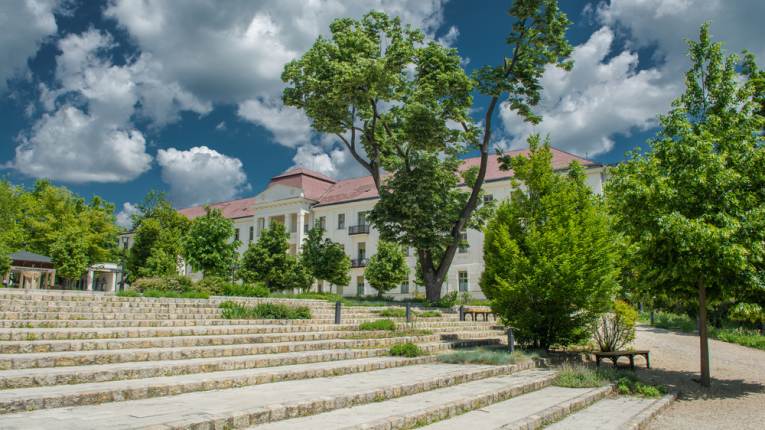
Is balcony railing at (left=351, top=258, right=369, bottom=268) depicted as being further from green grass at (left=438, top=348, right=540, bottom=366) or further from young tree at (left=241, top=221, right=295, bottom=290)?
green grass at (left=438, top=348, right=540, bottom=366)

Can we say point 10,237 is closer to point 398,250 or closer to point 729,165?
point 398,250

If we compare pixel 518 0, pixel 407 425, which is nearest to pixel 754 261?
pixel 407 425

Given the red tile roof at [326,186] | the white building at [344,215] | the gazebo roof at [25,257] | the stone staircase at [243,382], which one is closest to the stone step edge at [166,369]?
the stone staircase at [243,382]

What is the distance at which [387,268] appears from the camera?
36.7 m

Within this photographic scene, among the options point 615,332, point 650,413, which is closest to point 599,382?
point 650,413

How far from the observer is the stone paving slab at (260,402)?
13.5ft

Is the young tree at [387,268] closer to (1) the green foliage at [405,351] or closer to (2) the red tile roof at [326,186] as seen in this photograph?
(2) the red tile roof at [326,186]

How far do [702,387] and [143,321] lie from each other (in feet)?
41.3

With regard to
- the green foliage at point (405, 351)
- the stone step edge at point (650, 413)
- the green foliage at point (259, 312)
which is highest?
the green foliage at point (259, 312)

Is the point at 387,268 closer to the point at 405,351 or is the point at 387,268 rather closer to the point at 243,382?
the point at 405,351

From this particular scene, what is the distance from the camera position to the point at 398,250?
37.5m

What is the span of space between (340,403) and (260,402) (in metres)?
0.99

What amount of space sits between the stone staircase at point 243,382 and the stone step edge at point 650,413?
1.8 inches

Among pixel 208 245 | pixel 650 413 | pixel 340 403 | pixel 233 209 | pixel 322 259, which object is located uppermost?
pixel 233 209
